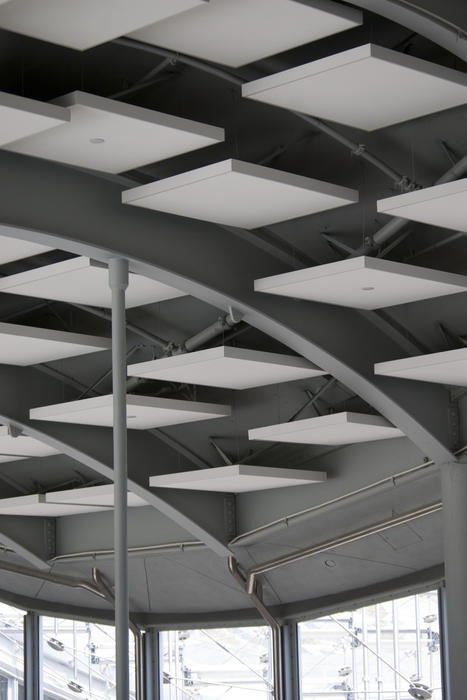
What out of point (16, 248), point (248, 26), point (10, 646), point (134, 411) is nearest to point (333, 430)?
point (134, 411)

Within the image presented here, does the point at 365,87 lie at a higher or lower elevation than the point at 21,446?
lower

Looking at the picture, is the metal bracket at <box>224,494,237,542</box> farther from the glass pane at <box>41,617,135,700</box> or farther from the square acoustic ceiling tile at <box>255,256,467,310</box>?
the square acoustic ceiling tile at <box>255,256,467,310</box>

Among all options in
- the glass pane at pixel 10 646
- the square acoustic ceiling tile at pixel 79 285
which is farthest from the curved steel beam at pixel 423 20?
the glass pane at pixel 10 646

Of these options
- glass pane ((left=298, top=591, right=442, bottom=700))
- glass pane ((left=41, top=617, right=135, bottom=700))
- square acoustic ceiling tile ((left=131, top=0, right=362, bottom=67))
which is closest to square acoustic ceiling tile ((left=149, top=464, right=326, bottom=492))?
glass pane ((left=298, top=591, right=442, bottom=700))

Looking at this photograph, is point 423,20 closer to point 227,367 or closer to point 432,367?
point 432,367

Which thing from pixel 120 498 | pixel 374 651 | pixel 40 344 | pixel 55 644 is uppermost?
pixel 40 344

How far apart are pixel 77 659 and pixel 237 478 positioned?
1530 cm

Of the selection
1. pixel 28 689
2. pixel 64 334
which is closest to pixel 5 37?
pixel 64 334

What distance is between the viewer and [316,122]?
43.3ft

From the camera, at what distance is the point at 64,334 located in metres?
18.3

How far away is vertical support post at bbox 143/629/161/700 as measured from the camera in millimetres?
33031

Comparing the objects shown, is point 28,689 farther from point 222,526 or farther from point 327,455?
point 327,455

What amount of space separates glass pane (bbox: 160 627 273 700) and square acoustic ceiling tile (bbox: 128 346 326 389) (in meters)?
12.7

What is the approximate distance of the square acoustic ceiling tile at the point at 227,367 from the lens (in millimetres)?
17562
